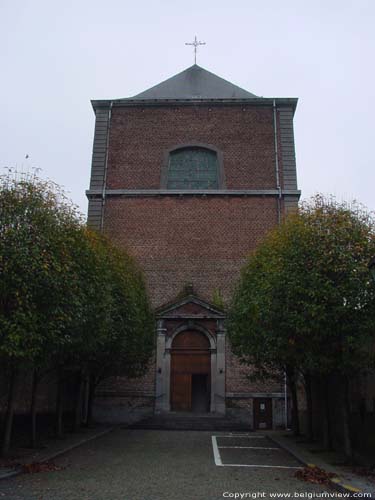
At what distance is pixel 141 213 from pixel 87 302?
12.8 metres

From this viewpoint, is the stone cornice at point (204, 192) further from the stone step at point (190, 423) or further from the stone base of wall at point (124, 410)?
the stone step at point (190, 423)

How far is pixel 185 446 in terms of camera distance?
48.3 feet

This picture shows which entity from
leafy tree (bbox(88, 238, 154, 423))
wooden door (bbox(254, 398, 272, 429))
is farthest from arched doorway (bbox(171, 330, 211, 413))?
leafy tree (bbox(88, 238, 154, 423))

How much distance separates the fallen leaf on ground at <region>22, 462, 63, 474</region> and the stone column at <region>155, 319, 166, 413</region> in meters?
12.3

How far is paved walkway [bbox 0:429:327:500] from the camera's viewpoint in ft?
26.3

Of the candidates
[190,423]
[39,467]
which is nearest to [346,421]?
[39,467]

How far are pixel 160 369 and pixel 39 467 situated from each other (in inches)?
527

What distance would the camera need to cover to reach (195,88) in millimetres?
29797

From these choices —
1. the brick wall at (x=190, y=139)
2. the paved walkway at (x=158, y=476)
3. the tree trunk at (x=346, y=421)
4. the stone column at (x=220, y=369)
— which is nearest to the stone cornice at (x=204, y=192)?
the brick wall at (x=190, y=139)

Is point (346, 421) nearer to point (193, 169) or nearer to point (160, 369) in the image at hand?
point (160, 369)

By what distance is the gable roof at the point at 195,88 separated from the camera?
28844mm

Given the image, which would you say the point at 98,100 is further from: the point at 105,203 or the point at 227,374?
the point at 227,374

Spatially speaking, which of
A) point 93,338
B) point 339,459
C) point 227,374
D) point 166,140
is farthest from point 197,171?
point 339,459

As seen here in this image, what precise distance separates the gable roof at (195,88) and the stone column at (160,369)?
11656 mm
